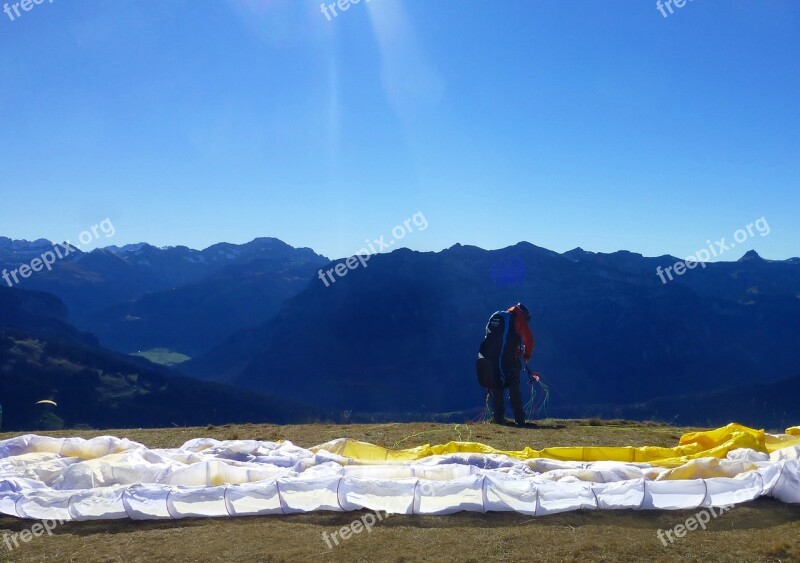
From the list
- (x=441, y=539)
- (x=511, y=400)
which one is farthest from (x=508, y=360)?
(x=441, y=539)

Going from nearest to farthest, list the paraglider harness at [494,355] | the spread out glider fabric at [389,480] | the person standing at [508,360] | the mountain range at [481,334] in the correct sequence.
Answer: the spread out glider fabric at [389,480], the person standing at [508,360], the paraglider harness at [494,355], the mountain range at [481,334]

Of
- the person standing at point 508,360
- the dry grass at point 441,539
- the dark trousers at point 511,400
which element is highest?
the person standing at point 508,360

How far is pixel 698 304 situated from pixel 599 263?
24195 mm

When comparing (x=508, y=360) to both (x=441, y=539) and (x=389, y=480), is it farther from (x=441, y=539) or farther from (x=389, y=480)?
(x=441, y=539)

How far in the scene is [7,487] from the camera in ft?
28.1

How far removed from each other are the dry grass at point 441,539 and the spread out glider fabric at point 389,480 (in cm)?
18

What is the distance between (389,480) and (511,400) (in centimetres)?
760

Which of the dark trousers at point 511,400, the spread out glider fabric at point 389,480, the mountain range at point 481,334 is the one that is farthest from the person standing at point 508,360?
the mountain range at point 481,334

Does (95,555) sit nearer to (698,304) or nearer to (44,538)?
(44,538)

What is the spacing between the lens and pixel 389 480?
26.5 feet

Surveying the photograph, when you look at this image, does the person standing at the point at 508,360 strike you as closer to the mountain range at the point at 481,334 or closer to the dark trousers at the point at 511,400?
the dark trousers at the point at 511,400

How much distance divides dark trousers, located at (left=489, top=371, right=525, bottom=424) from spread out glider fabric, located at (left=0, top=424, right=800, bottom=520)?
4.56 m

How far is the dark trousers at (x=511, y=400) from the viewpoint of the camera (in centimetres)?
1508

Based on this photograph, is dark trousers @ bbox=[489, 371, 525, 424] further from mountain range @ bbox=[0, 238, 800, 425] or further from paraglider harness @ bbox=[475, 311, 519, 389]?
mountain range @ bbox=[0, 238, 800, 425]
